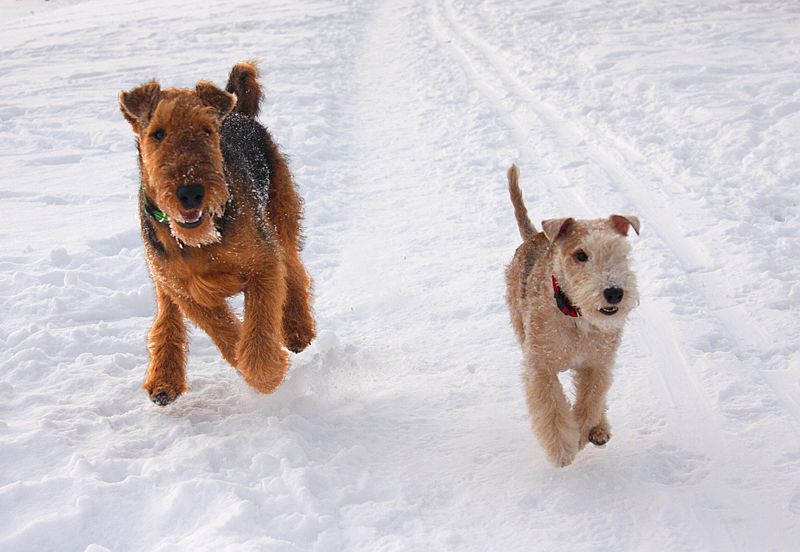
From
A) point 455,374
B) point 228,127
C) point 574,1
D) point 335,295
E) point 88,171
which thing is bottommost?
point 574,1

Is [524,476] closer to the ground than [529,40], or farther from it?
farther from it

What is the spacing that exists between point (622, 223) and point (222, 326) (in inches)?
91.2

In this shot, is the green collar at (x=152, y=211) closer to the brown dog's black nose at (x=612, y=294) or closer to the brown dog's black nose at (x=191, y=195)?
the brown dog's black nose at (x=191, y=195)

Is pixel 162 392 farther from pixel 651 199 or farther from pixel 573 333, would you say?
pixel 651 199

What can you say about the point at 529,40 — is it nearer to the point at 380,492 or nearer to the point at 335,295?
the point at 335,295

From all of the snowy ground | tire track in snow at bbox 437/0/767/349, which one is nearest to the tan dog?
the snowy ground

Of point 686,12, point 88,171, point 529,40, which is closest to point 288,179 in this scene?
point 88,171

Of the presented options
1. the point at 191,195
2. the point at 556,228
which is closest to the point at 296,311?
the point at 191,195

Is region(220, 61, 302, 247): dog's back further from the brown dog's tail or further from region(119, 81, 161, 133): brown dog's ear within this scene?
region(119, 81, 161, 133): brown dog's ear

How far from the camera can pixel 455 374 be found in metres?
4.42

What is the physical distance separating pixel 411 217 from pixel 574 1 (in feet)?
43.0

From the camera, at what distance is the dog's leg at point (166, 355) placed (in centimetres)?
411

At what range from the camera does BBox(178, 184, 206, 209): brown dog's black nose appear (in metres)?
3.43

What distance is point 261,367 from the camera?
405 cm
